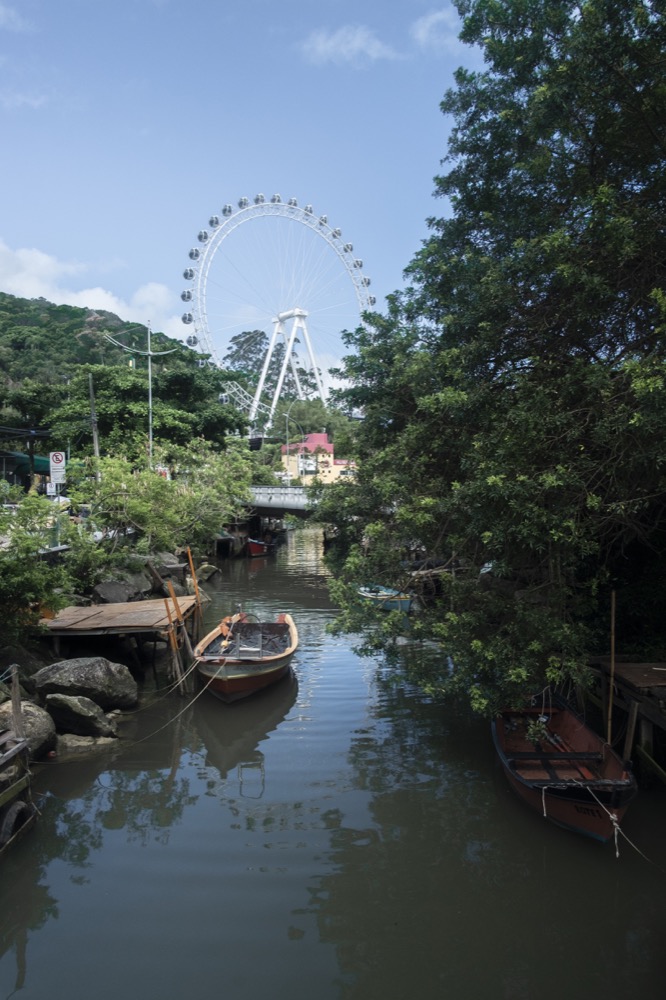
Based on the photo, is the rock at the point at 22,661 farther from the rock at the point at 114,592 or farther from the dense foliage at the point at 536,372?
the dense foliage at the point at 536,372

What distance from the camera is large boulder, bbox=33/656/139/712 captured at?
10828 mm

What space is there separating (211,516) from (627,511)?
50.1 ft

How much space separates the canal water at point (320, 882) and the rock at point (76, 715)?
52 cm

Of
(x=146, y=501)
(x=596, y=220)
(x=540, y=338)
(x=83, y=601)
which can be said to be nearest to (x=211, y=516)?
(x=146, y=501)

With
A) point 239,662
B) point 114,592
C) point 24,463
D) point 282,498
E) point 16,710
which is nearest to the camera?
point 16,710

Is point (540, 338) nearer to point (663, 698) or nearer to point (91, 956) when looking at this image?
point (663, 698)

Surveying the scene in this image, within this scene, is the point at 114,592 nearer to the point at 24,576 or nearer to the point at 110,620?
Answer: the point at 110,620

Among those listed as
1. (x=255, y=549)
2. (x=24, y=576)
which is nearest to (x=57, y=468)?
(x=24, y=576)

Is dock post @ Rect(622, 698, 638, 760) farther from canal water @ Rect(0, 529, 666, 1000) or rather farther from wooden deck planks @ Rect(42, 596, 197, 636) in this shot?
wooden deck planks @ Rect(42, 596, 197, 636)

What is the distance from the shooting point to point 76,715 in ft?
33.9

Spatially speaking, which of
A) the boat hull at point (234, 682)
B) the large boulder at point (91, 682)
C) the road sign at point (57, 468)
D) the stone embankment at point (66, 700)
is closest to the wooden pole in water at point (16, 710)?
the stone embankment at point (66, 700)

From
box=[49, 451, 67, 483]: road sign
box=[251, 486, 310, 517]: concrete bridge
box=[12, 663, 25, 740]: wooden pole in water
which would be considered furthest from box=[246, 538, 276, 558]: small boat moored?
box=[12, 663, 25, 740]: wooden pole in water

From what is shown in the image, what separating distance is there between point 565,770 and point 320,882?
10.3 feet

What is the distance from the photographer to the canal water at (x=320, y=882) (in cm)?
556
